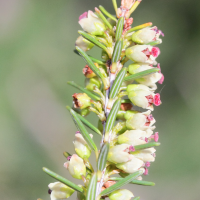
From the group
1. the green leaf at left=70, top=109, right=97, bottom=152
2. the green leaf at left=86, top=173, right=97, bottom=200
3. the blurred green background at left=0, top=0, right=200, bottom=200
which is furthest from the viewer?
the blurred green background at left=0, top=0, right=200, bottom=200

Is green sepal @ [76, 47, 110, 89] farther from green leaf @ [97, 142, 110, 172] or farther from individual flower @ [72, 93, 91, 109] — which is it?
green leaf @ [97, 142, 110, 172]

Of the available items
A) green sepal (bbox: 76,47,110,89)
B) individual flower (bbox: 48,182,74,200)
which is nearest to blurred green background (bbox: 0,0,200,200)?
individual flower (bbox: 48,182,74,200)

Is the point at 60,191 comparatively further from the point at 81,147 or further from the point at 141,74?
the point at 141,74

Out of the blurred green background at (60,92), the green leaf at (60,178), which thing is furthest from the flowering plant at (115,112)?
the blurred green background at (60,92)

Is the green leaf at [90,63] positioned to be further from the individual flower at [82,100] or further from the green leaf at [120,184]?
the green leaf at [120,184]

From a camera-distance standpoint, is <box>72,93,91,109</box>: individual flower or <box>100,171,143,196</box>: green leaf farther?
<box>72,93,91,109</box>: individual flower

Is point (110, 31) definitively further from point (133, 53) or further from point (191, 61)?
point (191, 61)
